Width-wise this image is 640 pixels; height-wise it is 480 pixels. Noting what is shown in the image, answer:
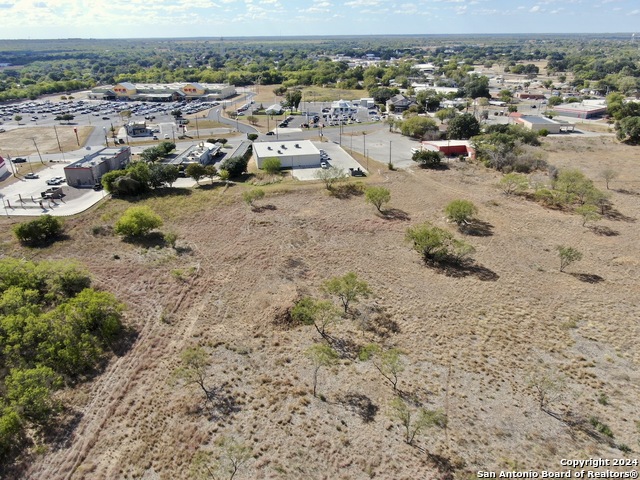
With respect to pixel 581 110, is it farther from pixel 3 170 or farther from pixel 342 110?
pixel 3 170

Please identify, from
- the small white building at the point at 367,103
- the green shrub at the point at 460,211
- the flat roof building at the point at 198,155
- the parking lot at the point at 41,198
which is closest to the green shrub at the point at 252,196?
the flat roof building at the point at 198,155

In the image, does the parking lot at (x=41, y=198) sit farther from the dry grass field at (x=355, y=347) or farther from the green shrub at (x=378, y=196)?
the green shrub at (x=378, y=196)

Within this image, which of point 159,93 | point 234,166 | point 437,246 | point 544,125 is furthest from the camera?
point 159,93

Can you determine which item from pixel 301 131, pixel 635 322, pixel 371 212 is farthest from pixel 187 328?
pixel 301 131

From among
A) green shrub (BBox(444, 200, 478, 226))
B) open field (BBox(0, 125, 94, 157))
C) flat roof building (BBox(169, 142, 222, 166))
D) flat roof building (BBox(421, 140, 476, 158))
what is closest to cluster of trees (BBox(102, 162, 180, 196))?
flat roof building (BBox(169, 142, 222, 166))

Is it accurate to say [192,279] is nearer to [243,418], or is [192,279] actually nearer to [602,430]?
[243,418]

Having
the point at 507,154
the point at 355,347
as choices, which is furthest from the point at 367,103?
the point at 355,347
